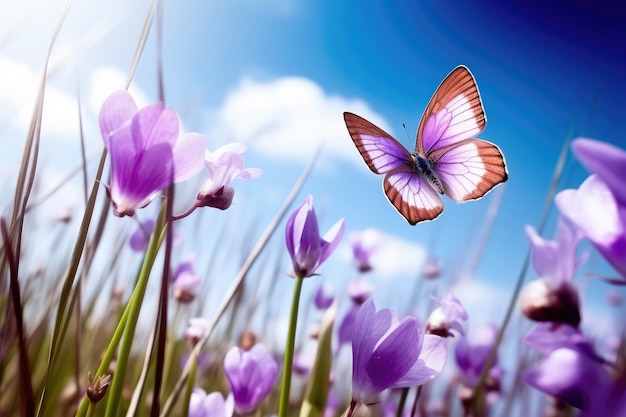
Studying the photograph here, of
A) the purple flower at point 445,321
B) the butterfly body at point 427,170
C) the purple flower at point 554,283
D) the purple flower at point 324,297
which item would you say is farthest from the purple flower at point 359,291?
the purple flower at point 554,283

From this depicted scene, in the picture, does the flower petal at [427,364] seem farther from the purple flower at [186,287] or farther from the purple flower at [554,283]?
the purple flower at [186,287]

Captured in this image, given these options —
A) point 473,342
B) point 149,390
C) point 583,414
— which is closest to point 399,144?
point 473,342

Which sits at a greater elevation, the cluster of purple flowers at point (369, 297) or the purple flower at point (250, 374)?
the cluster of purple flowers at point (369, 297)

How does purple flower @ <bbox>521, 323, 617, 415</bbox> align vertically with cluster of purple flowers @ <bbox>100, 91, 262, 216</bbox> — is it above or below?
below

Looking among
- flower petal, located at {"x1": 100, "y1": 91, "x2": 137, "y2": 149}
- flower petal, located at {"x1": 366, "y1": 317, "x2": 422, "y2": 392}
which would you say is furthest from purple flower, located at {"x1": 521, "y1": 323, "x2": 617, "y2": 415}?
flower petal, located at {"x1": 100, "y1": 91, "x2": 137, "y2": 149}

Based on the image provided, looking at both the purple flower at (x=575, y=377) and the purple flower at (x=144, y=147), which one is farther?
the purple flower at (x=144, y=147)

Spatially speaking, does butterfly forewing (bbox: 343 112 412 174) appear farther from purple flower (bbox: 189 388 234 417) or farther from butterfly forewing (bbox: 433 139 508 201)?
purple flower (bbox: 189 388 234 417)

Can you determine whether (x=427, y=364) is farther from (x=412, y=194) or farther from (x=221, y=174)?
(x=412, y=194)

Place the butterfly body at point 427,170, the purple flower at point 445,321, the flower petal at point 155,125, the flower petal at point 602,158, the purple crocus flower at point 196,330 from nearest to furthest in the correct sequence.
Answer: the flower petal at point 602,158 → the flower petal at point 155,125 → the purple flower at point 445,321 → the purple crocus flower at point 196,330 → the butterfly body at point 427,170
